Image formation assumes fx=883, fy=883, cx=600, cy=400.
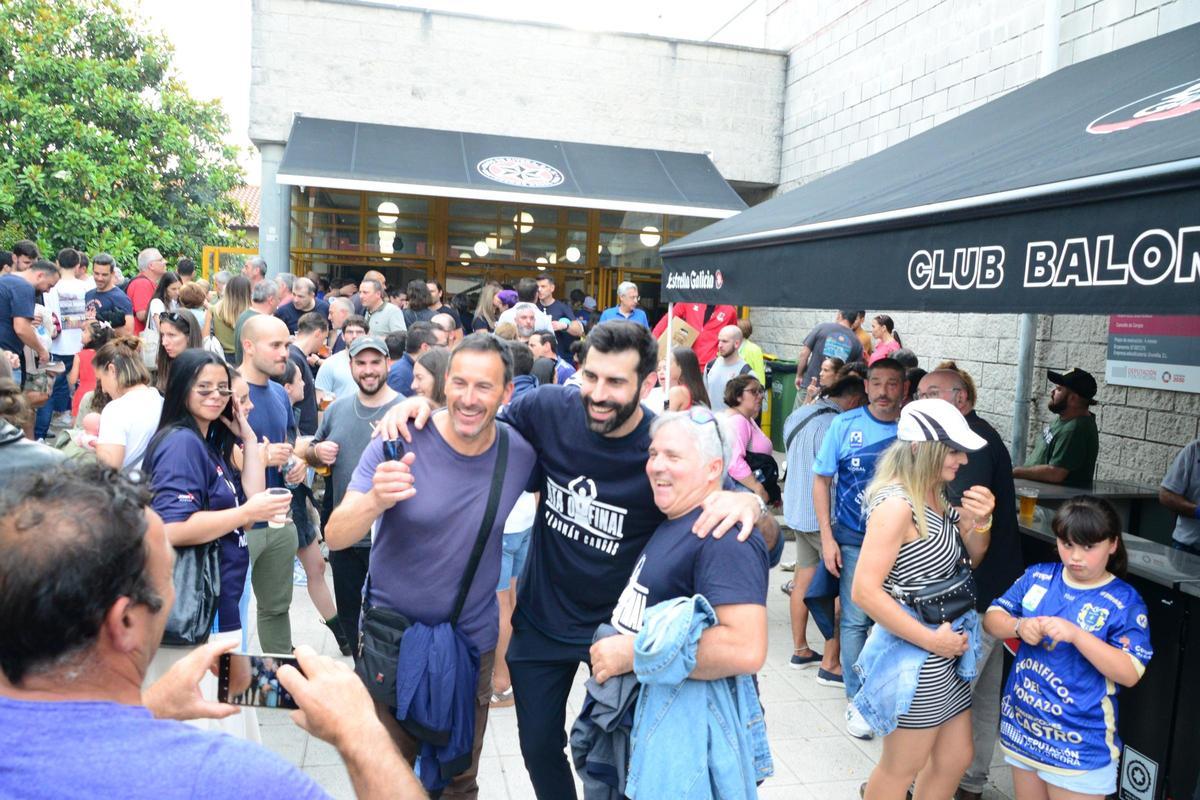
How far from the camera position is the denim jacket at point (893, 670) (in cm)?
322

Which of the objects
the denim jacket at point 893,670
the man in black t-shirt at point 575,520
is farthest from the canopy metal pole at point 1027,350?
the man in black t-shirt at point 575,520

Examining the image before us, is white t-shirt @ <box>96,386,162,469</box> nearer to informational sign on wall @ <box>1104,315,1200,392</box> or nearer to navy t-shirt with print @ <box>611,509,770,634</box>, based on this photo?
navy t-shirt with print @ <box>611,509,770,634</box>

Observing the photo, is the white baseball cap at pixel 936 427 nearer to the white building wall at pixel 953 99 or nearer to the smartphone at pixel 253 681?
the white building wall at pixel 953 99

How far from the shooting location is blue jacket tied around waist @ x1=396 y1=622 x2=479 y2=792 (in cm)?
289

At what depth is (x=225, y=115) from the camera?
20.4m

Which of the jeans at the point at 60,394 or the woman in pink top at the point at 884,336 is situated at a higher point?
the woman in pink top at the point at 884,336

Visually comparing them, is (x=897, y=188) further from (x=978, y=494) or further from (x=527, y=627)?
(x=527, y=627)

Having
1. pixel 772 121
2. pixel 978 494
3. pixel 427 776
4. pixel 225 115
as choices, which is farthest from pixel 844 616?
pixel 225 115

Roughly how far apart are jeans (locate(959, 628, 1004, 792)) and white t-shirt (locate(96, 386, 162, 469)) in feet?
12.3

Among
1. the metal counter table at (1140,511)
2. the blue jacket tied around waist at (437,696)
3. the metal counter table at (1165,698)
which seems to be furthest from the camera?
the metal counter table at (1140,511)

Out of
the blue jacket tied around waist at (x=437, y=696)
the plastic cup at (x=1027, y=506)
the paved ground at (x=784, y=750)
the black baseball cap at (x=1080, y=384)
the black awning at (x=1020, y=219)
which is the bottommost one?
the paved ground at (x=784, y=750)

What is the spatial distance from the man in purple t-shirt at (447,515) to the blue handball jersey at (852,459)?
7.49ft

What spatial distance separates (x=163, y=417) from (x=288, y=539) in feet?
4.53

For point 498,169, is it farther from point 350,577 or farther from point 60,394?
point 350,577
